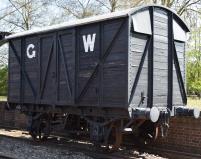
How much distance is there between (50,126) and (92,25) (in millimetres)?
3975

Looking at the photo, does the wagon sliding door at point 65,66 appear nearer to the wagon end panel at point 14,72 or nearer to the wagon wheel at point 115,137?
the wagon wheel at point 115,137

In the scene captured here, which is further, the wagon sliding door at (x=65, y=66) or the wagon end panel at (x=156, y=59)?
the wagon sliding door at (x=65, y=66)

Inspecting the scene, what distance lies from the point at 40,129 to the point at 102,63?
13.7 feet

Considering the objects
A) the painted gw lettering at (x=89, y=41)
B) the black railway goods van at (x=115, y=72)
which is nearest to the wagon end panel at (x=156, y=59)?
the black railway goods van at (x=115, y=72)

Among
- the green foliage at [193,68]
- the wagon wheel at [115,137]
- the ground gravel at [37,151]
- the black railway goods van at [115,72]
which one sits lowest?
the ground gravel at [37,151]

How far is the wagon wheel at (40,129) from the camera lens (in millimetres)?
13219

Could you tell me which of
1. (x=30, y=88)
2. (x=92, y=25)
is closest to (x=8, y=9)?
(x=30, y=88)

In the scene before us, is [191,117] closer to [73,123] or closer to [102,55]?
[102,55]

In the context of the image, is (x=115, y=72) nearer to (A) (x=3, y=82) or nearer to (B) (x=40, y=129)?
(B) (x=40, y=129)

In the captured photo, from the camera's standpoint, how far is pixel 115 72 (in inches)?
396

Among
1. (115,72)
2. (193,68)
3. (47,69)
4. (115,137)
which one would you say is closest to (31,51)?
(47,69)

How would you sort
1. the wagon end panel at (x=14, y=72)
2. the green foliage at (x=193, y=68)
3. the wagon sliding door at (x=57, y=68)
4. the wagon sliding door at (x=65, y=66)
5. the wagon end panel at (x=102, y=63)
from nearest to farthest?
the wagon end panel at (x=102, y=63)
the wagon sliding door at (x=65, y=66)
the wagon sliding door at (x=57, y=68)
the wagon end panel at (x=14, y=72)
the green foliage at (x=193, y=68)

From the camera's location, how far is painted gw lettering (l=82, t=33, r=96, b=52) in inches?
425

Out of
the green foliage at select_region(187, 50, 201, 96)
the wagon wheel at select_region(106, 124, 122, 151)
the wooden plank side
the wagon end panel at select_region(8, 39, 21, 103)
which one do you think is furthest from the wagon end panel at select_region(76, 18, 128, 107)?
the green foliage at select_region(187, 50, 201, 96)
